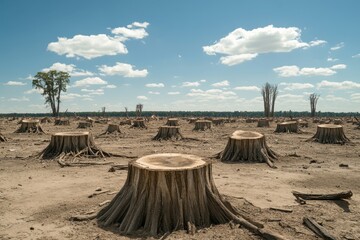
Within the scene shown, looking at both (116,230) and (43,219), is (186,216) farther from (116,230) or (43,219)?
(43,219)

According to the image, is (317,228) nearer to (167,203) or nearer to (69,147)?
(167,203)

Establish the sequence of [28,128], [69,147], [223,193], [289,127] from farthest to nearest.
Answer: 1. [289,127]
2. [28,128]
3. [69,147]
4. [223,193]

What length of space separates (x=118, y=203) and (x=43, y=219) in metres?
1.40

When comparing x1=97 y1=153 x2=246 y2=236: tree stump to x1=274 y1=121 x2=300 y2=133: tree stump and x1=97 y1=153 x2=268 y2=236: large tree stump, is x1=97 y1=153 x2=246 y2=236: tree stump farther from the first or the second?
x1=274 y1=121 x2=300 y2=133: tree stump

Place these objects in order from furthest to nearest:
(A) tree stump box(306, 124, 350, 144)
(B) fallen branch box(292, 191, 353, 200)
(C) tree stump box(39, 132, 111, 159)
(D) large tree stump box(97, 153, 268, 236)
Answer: (A) tree stump box(306, 124, 350, 144)
(C) tree stump box(39, 132, 111, 159)
(B) fallen branch box(292, 191, 353, 200)
(D) large tree stump box(97, 153, 268, 236)

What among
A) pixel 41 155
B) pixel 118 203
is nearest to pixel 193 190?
pixel 118 203

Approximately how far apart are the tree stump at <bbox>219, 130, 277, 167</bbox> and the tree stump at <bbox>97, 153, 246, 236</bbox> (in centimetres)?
644

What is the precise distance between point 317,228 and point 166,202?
242 centimetres

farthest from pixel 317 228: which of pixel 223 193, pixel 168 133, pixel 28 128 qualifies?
pixel 28 128

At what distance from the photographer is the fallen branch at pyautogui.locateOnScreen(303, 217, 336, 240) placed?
4.65 meters

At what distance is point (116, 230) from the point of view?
4938 millimetres

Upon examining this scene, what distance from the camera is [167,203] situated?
5.02 m

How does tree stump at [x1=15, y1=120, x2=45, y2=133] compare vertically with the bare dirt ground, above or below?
above

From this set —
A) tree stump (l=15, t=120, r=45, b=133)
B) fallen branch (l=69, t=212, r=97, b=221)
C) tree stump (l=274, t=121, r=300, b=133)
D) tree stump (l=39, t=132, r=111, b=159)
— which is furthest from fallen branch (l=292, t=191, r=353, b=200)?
tree stump (l=15, t=120, r=45, b=133)
